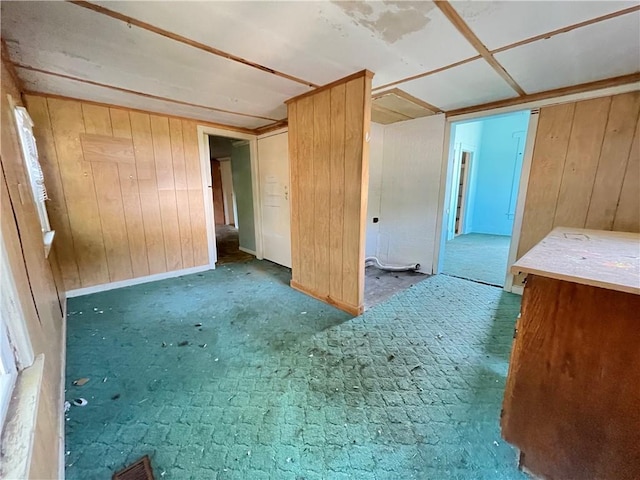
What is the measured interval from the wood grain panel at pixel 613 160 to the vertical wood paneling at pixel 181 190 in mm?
4404

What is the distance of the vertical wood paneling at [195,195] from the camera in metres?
3.33

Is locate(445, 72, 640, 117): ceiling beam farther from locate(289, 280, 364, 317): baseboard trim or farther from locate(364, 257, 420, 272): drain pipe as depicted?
locate(289, 280, 364, 317): baseboard trim

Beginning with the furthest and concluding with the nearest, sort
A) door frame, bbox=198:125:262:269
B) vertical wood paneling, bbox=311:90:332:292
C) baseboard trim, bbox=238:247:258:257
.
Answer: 1. baseboard trim, bbox=238:247:258:257
2. door frame, bbox=198:125:262:269
3. vertical wood paneling, bbox=311:90:332:292

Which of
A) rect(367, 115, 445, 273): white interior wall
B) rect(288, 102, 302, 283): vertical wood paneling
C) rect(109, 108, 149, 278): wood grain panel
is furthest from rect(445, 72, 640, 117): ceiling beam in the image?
rect(109, 108, 149, 278): wood grain panel

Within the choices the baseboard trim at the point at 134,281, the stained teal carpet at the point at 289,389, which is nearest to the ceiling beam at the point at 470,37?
the stained teal carpet at the point at 289,389

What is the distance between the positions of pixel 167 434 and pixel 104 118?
314cm

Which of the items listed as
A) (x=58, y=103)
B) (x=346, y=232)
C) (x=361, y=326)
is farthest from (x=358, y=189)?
(x=58, y=103)

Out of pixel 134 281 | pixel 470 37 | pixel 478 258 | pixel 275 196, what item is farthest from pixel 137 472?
pixel 478 258

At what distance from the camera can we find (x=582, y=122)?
2.31m

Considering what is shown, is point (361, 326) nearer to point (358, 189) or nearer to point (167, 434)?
point (358, 189)

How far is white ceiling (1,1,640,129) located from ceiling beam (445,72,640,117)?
0.10 m

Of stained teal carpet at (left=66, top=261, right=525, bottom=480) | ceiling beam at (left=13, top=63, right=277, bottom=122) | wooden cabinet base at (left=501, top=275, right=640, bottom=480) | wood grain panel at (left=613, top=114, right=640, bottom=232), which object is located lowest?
stained teal carpet at (left=66, top=261, right=525, bottom=480)

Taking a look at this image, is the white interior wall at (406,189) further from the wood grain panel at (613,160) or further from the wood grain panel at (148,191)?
the wood grain panel at (148,191)

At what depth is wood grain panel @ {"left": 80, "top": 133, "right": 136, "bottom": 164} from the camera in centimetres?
271
